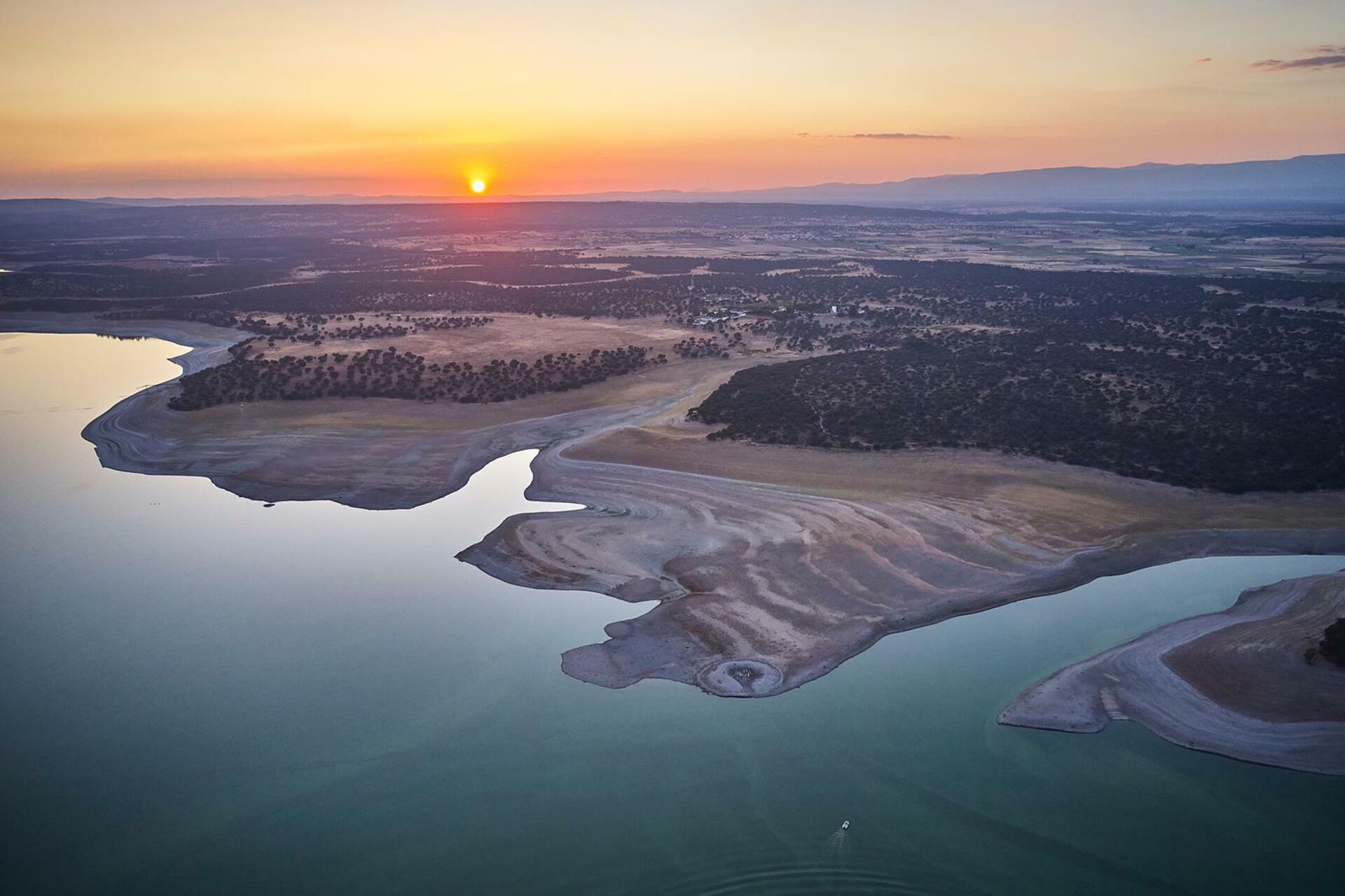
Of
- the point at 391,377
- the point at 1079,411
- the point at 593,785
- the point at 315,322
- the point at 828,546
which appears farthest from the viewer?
the point at 315,322

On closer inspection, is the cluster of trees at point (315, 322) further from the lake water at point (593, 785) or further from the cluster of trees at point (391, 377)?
the lake water at point (593, 785)

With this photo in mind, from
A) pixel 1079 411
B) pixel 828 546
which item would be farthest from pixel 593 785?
pixel 1079 411

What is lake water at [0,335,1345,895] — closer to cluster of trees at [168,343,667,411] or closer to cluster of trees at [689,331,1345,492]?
cluster of trees at [689,331,1345,492]

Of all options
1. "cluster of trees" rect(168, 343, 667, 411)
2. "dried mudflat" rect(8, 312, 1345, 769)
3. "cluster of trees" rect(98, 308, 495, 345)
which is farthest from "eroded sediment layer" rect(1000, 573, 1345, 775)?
"cluster of trees" rect(98, 308, 495, 345)

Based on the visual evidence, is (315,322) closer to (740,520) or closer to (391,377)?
(391,377)

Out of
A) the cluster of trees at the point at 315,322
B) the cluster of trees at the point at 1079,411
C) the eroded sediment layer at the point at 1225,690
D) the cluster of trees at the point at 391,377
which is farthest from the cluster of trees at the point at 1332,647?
the cluster of trees at the point at 315,322

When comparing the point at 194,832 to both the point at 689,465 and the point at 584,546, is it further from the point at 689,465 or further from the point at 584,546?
the point at 689,465
